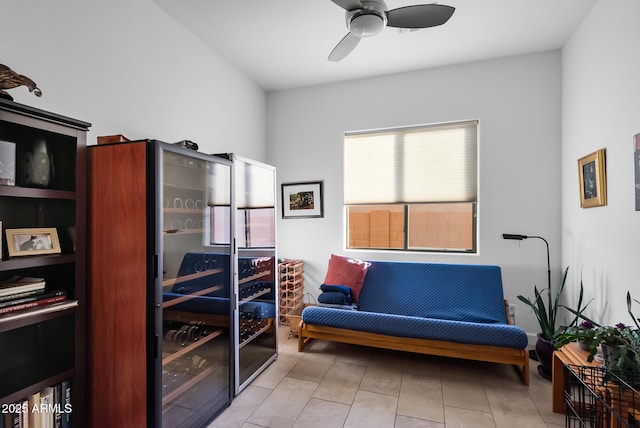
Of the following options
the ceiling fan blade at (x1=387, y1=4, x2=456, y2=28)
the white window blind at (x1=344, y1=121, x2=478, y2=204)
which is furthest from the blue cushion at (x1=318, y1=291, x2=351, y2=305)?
the ceiling fan blade at (x1=387, y1=4, x2=456, y2=28)

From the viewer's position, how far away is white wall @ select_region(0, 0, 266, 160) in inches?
63.7

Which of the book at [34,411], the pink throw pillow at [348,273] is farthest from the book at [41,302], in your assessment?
the pink throw pillow at [348,273]

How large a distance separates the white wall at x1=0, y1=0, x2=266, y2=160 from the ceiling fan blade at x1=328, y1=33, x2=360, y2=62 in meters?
1.33

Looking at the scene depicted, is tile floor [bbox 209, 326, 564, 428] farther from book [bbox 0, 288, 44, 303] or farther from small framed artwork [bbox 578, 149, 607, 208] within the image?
small framed artwork [bbox 578, 149, 607, 208]

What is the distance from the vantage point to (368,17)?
1815mm

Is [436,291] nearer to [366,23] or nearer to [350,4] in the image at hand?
[366,23]

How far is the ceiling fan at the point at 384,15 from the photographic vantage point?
1.77 meters

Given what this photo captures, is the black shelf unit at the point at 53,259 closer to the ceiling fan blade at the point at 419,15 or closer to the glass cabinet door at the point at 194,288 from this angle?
the glass cabinet door at the point at 194,288

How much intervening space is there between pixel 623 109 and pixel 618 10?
686 mm

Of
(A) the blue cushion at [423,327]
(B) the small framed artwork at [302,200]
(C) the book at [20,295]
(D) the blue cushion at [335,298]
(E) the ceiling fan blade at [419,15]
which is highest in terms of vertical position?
(E) the ceiling fan blade at [419,15]

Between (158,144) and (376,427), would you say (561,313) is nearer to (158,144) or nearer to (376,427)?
(376,427)

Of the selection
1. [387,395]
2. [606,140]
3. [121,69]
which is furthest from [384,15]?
[387,395]

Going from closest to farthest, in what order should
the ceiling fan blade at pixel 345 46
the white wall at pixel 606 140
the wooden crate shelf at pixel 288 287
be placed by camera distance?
the white wall at pixel 606 140
the ceiling fan blade at pixel 345 46
the wooden crate shelf at pixel 288 287

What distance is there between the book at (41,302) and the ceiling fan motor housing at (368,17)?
218cm
